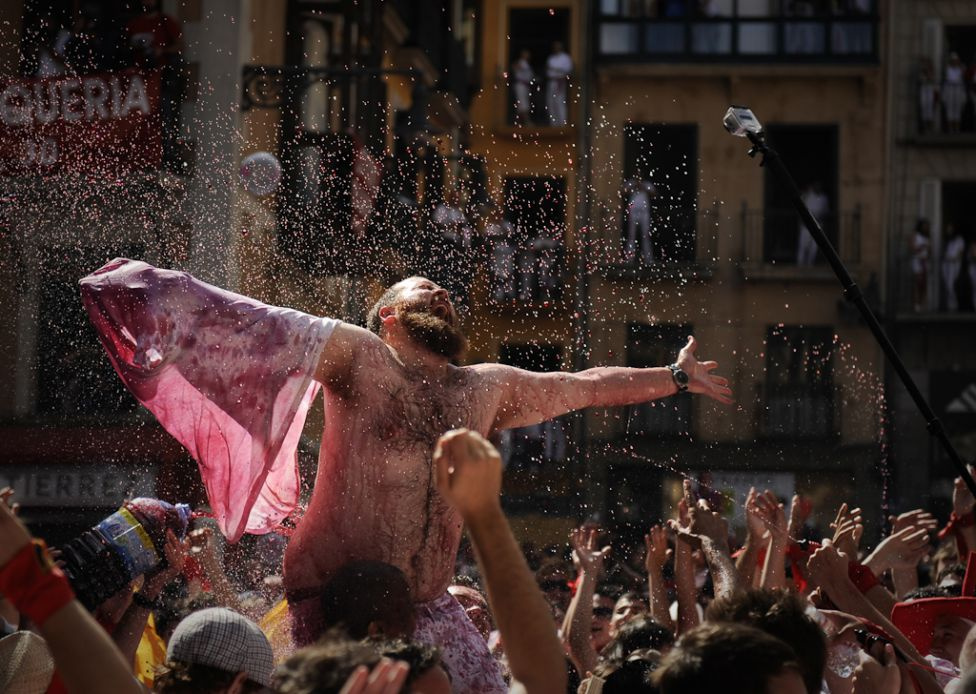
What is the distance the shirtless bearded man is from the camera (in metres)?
4.23

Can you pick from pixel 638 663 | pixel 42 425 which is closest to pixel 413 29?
pixel 42 425

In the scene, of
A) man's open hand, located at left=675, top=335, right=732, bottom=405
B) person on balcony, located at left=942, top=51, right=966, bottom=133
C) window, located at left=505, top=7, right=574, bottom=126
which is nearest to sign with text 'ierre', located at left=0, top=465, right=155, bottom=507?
man's open hand, located at left=675, top=335, right=732, bottom=405

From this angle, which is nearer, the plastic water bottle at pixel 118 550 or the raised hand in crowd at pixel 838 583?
the plastic water bottle at pixel 118 550

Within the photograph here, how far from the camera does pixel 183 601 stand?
532cm

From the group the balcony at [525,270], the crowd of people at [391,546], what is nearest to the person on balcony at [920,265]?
the balcony at [525,270]

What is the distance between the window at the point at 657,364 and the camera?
17.9 meters

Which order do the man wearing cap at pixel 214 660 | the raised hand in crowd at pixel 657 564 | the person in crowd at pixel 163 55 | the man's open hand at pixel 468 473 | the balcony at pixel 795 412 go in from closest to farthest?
the man's open hand at pixel 468 473, the man wearing cap at pixel 214 660, the raised hand in crowd at pixel 657 564, the person in crowd at pixel 163 55, the balcony at pixel 795 412

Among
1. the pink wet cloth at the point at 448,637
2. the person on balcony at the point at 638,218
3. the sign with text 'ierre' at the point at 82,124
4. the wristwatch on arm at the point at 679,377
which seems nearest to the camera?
the pink wet cloth at the point at 448,637

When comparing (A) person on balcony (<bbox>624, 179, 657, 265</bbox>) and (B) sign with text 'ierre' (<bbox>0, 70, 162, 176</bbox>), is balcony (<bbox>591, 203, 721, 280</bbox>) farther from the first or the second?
(B) sign with text 'ierre' (<bbox>0, 70, 162, 176</bbox>)

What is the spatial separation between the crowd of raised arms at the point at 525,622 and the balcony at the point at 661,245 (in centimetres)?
1106

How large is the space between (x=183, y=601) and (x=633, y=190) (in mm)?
13091

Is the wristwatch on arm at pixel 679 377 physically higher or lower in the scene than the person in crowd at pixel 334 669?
higher

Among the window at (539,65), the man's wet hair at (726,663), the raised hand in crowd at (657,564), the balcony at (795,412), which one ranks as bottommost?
the balcony at (795,412)

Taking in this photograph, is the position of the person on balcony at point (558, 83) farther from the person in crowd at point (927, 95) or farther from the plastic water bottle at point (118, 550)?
→ the plastic water bottle at point (118, 550)
